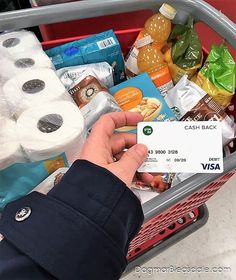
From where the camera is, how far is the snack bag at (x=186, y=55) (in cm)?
89

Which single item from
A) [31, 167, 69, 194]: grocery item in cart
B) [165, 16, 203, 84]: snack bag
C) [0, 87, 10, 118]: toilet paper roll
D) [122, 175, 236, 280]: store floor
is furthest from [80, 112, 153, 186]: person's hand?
[122, 175, 236, 280]: store floor

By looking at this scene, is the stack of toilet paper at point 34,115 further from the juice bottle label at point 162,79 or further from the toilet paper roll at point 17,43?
the juice bottle label at point 162,79

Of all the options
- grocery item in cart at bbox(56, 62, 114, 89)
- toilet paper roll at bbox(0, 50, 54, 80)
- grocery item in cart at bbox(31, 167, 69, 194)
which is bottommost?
grocery item in cart at bbox(31, 167, 69, 194)

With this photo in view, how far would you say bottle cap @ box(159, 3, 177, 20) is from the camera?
866 millimetres

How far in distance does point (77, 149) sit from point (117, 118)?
0.12 meters

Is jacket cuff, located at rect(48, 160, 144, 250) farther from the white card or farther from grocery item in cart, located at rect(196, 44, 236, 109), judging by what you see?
grocery item in cart, located at rect(196, 44, 236, 109)

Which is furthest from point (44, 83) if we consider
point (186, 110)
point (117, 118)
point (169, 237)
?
point (169, 237)

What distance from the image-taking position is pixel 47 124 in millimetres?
648

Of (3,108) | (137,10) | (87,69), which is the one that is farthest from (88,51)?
(3,108)

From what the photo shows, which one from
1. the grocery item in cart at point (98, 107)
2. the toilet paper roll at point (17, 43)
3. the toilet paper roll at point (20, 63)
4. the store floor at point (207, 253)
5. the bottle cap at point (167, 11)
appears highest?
the bottle cap at point (167, 11)

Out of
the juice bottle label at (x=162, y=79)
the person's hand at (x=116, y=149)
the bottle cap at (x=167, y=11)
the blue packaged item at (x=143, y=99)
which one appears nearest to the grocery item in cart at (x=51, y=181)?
the person's hand at (x=116, y=149)

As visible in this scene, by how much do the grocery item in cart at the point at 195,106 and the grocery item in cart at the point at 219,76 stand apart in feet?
0.11

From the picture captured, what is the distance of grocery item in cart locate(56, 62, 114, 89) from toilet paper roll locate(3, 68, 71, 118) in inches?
4.0

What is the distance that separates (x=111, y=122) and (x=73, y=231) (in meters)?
0.20
